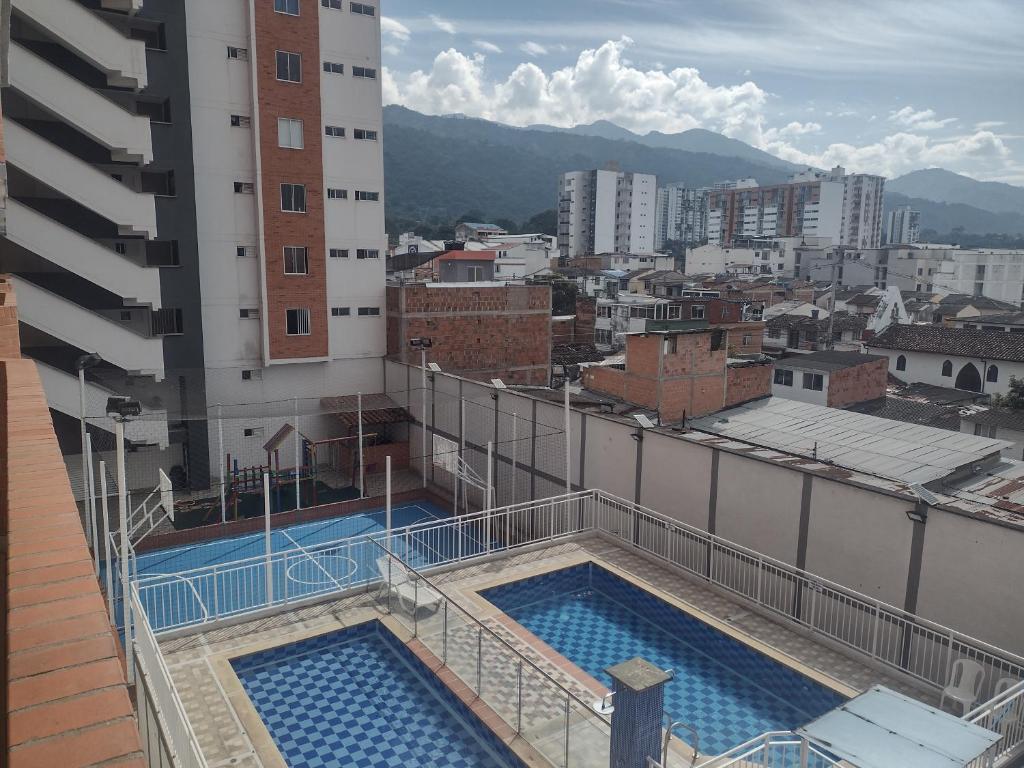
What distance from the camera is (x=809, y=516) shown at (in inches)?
430

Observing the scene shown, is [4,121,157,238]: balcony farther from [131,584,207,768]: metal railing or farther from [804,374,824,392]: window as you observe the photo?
[804,374,824,392]: window

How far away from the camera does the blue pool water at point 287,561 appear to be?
40.7 ft

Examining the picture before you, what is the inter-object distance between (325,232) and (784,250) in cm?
8336

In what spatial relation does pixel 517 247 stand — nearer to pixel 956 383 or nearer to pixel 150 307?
pixel 956 383

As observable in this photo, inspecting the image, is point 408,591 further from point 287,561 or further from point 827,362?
point 827,362

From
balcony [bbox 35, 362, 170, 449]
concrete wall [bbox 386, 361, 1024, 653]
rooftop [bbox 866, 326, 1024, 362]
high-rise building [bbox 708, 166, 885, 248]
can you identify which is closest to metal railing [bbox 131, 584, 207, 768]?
concrete wall [bbox 386, 361, 1024, 653]

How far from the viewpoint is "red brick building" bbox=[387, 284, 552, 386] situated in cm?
2408

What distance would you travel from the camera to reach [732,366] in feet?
76.5

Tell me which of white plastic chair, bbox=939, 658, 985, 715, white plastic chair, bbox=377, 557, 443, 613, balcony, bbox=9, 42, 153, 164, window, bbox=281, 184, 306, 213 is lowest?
white plastic chair, bbox=377, 557, 443, 613

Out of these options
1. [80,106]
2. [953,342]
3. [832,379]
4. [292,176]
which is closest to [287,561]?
[80,106]

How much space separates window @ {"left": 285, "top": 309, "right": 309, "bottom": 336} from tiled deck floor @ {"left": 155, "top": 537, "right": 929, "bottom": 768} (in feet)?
43.4

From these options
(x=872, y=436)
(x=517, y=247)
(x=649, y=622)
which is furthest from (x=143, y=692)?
(x=517, y=247)

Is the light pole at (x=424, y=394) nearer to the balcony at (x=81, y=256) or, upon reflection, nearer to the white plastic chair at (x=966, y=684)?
the balcony at (x=81, y=256)

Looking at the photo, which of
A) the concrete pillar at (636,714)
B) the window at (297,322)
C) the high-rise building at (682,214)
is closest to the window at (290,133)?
the window at (297,322)
